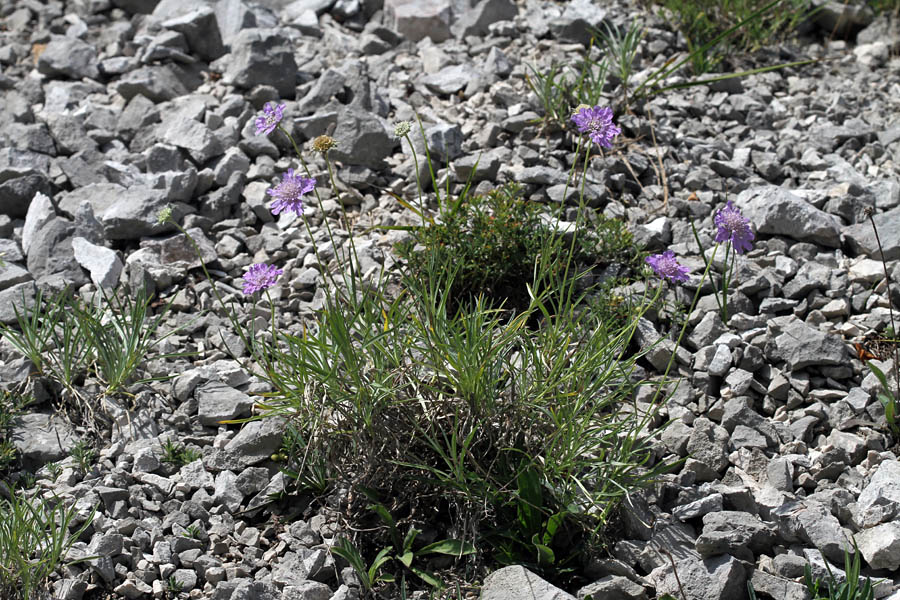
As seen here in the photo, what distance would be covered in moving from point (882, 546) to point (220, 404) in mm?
2122

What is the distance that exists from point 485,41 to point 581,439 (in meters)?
3.04

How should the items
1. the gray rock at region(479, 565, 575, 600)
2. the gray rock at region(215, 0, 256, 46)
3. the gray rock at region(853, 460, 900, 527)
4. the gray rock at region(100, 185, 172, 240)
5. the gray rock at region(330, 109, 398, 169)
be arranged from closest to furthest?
the gray rock at region(479, 565, 575, 600) < the gray rock at region(853, 460, 900, 527) < the gray rock at region(100, 185, 172, 240) < the gray rock at region(330, 109, 398, 169) < the gray rock at region(215, 0, 256, 46)

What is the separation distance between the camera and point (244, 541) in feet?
8.43

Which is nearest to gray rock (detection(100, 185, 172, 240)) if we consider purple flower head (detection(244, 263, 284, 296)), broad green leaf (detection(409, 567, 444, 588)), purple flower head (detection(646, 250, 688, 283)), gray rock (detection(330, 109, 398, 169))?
gray rock (detection(330, 109, 398, 169))

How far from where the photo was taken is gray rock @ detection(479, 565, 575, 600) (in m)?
2.26

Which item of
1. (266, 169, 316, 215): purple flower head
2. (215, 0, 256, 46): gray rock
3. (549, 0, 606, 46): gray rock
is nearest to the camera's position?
(266, 169, 316, 215): purple flower head

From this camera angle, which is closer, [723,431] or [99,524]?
[99,524]

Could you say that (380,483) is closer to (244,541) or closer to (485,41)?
(244,541)

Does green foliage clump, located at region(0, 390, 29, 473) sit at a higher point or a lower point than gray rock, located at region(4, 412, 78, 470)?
higher

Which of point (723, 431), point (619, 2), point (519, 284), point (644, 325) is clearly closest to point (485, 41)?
point (619, 2)

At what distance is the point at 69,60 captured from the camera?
15.4ft

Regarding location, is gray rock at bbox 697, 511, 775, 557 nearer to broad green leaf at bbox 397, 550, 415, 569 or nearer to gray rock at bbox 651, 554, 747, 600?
gray rock at bbox 651, 554, 747, 600

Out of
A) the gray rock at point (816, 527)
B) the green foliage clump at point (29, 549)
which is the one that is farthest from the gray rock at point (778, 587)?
the green foliage clump at point (29, 549)

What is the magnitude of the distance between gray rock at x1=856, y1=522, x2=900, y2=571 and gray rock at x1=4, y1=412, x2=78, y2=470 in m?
2.50
